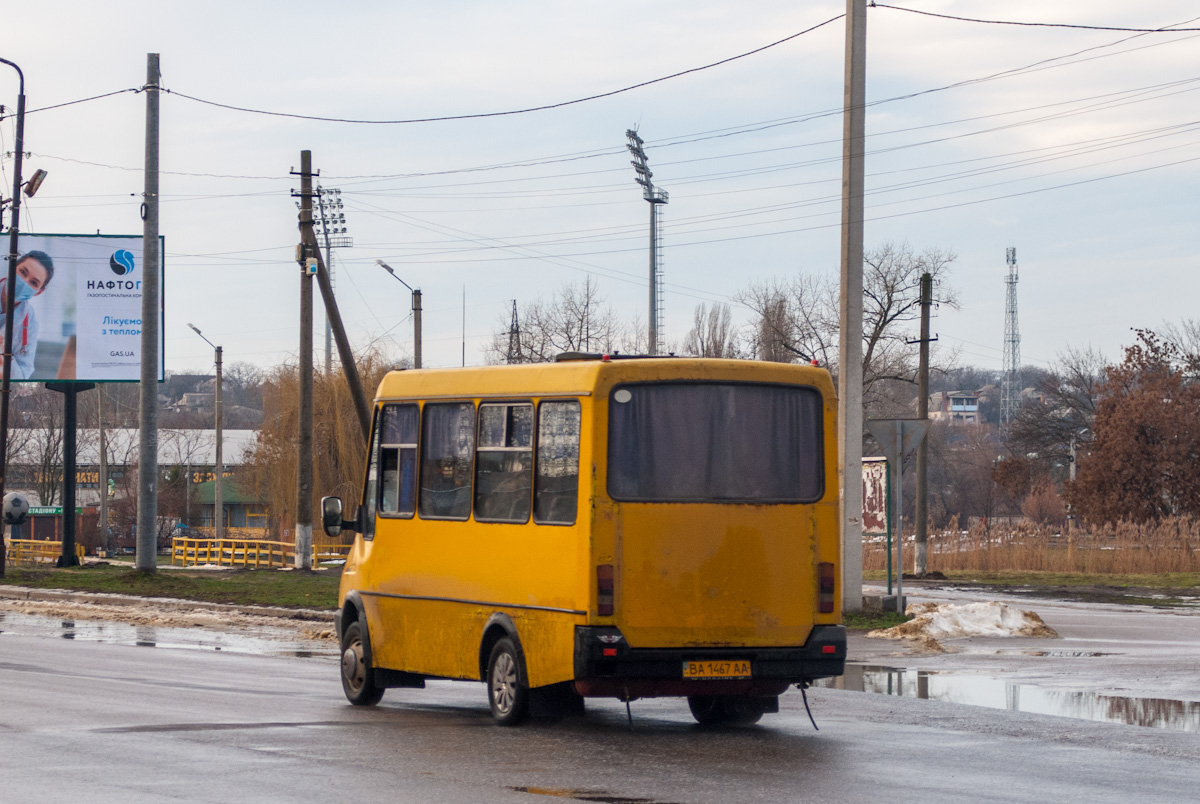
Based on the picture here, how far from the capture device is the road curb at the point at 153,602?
78.9 feet

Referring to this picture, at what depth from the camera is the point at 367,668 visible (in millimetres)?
12750

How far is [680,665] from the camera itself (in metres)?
10.5

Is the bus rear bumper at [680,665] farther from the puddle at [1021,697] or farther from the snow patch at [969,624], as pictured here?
the snow patch at [969,624]

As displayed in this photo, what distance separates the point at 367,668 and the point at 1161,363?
4882 cm

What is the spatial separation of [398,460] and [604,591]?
3073mm

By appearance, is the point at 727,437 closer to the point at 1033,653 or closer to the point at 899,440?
the point at 1033,653

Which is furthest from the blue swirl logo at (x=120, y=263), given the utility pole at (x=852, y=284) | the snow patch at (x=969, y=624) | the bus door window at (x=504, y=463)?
the bus door window at (x=504, y=463)

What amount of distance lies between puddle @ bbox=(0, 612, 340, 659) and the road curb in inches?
63.6

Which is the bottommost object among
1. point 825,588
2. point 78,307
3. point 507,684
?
point 507,684

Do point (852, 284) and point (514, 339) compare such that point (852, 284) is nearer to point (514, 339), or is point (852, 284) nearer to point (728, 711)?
point (728, 711)

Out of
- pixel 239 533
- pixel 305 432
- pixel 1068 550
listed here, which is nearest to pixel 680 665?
pixel 305 432

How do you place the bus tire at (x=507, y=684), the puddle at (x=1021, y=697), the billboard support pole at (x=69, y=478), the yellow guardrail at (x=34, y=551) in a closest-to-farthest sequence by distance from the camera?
1. the bus tire at (x=507, y=684)
2. the puddle at (x=1021, y=697)
3. the billboard support pole at (x=69, y=478)
4. the yellow guardrail at (x=34, y=551)

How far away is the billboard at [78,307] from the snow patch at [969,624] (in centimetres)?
2666

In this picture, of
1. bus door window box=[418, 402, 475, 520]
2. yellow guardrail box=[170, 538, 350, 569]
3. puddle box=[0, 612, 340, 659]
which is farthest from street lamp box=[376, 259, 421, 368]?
bus door window box=[418, 402, 475, 520]
